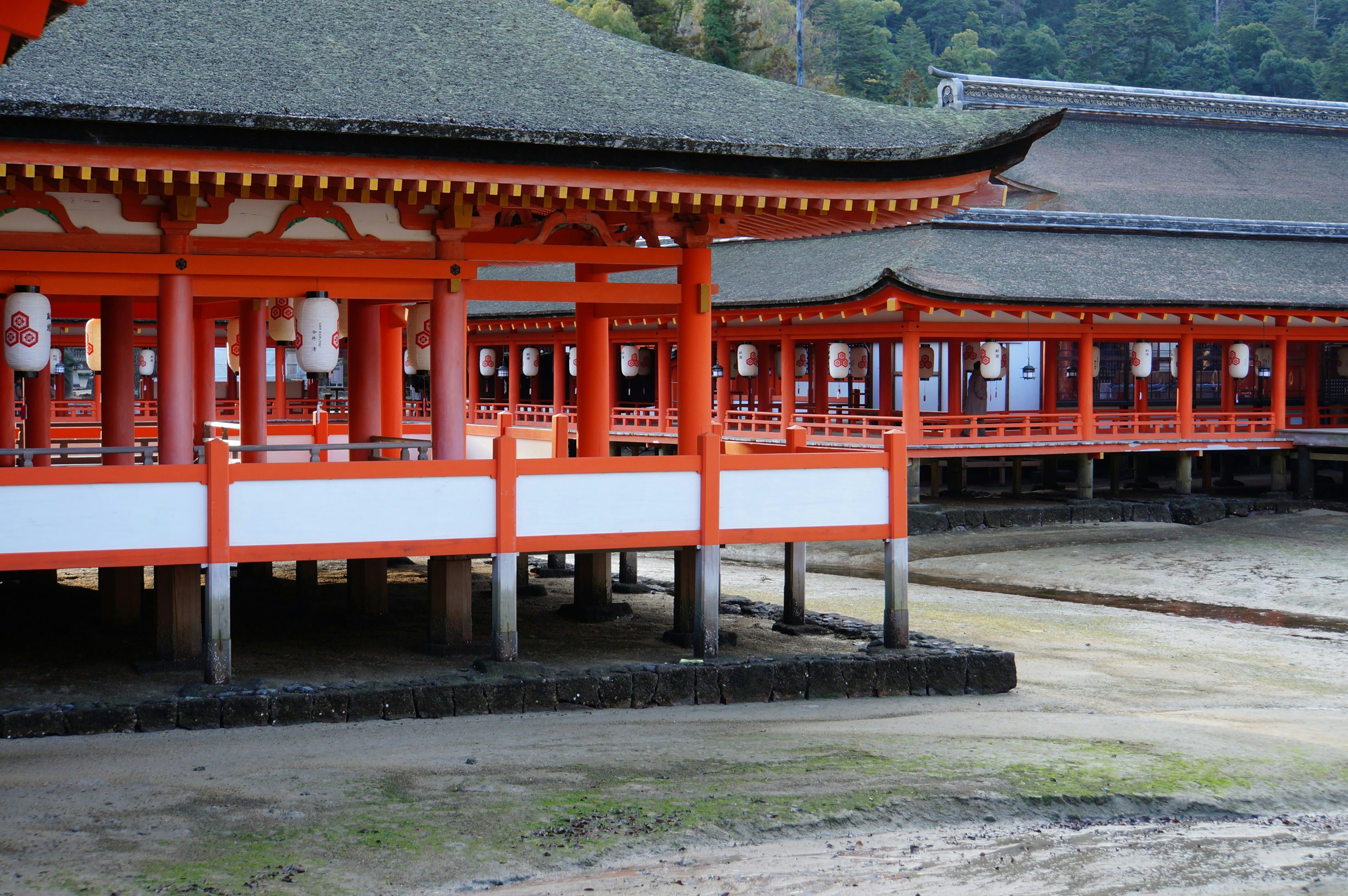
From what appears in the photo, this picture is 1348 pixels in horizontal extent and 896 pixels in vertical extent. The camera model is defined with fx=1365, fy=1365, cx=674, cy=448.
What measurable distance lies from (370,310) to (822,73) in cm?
5978

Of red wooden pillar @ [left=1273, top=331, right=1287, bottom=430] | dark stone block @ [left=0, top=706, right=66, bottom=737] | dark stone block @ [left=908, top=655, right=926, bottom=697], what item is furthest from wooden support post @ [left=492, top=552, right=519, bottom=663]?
red wooden pillar @ [left=1273, top=331, right=1287, bottom=430]

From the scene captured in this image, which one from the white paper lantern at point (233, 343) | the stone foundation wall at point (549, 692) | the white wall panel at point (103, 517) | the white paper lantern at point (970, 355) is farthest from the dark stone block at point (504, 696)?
the white paper lantern at point (970, 355)

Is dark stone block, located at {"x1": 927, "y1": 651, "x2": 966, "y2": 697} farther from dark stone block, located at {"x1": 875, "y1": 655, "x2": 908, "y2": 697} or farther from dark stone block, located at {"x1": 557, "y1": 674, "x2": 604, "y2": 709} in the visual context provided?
dark stone block, located at {"x1": 557, "y1": 674, "x2": 604, "y2": 709}

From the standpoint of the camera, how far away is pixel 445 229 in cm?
1124

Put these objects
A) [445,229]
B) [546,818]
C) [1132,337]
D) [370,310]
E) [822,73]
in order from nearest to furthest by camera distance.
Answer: [546,818]
[445,229]
[370,310]
[1132,337]
[822,73]

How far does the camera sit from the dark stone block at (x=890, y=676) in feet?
36.7

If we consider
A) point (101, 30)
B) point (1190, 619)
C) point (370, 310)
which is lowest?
point (1190, 619)

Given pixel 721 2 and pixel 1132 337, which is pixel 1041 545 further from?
pixel 721 2

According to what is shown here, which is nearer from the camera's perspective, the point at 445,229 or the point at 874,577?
the point at 445,229

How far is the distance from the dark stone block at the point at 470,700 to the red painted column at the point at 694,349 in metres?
3.00

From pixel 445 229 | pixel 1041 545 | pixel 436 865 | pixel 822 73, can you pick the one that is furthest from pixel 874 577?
pixel 822 73

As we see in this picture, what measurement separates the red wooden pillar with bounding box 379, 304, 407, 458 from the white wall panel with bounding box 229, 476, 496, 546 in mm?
4803

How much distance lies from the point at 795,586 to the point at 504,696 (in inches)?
156

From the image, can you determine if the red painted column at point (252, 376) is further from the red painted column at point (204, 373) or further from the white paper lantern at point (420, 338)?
the white paper lantern at point (420, 338)
